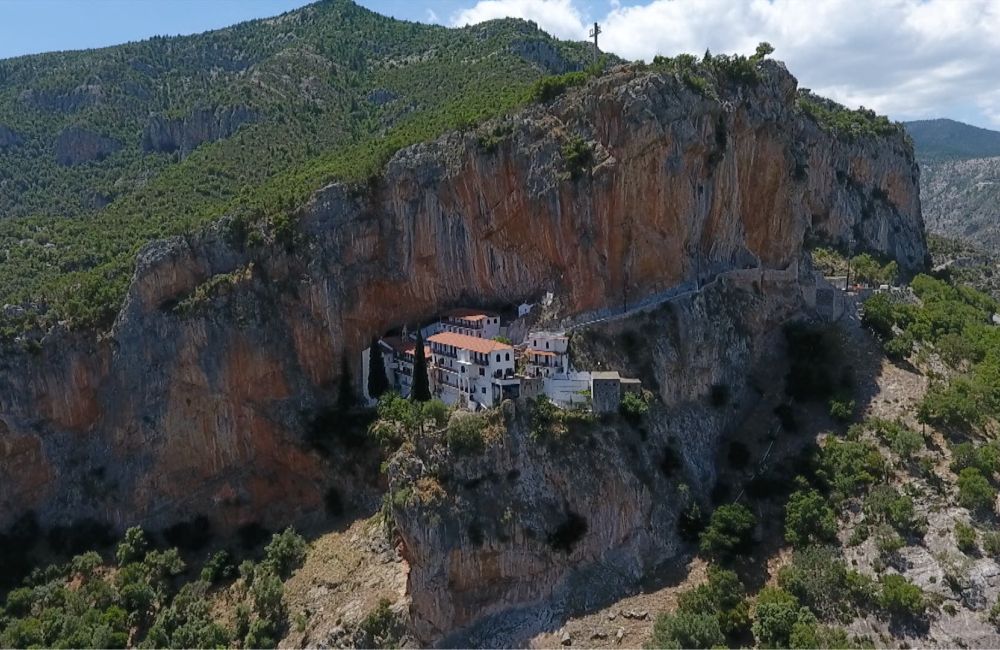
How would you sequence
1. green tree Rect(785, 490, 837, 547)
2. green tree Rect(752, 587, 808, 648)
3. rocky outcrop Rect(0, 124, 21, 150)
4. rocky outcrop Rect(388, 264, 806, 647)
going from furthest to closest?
rocky outcrop Rect(0, 124, 21, 150)
green tree Rect(785, 490, 837, 547)
rocky outcrop Rect(388, 264, 806, 647)
green tree Rect(752, 587, 808, 648)

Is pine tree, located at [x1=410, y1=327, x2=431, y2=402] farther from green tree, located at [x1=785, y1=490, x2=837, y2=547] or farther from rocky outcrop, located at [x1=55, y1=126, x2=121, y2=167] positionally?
rocky outcrop, located at [x1=55, y1=126, x2=121, y2=167]

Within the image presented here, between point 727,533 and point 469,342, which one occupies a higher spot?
point 469,342

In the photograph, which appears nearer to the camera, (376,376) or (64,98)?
(376,376)

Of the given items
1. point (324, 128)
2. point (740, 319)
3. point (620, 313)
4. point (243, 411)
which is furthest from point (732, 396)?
point (324, 128)

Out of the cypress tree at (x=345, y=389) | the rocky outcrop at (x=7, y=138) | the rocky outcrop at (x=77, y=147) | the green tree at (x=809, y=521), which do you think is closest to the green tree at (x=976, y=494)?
the green tree at (x=809, y=521)

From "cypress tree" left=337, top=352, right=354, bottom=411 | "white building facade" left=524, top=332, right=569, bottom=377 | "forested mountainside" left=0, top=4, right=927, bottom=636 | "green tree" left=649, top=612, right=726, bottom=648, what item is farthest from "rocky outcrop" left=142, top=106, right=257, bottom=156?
"green tree" left=649, top=612, right=726, bottom=648

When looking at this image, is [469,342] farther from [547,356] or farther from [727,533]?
[727,533]

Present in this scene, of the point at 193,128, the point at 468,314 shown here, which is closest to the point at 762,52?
the point at 468,314
